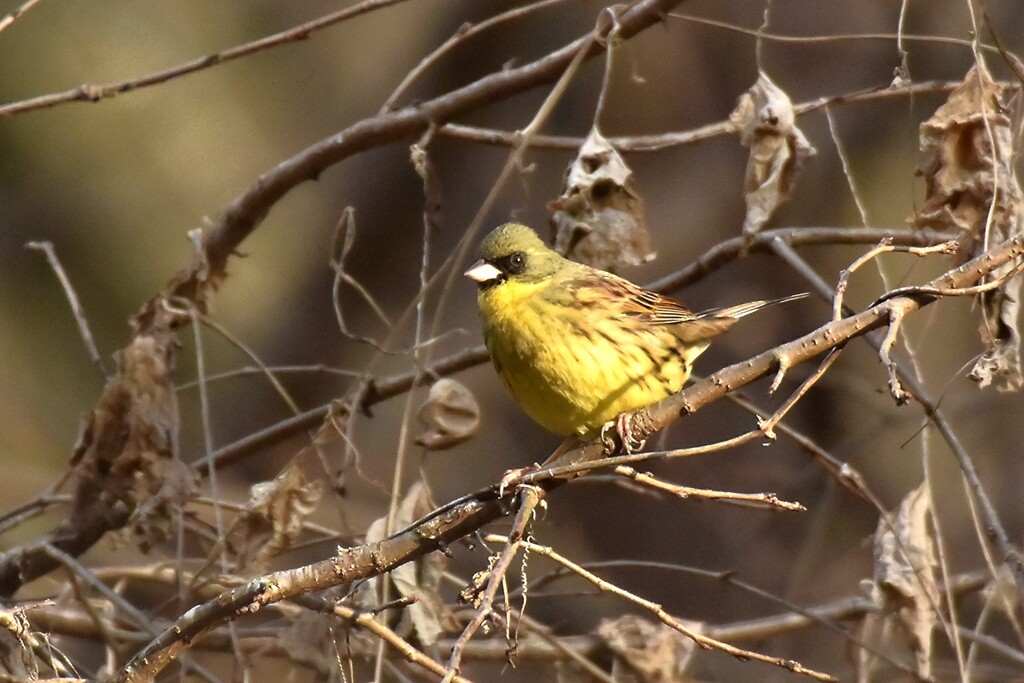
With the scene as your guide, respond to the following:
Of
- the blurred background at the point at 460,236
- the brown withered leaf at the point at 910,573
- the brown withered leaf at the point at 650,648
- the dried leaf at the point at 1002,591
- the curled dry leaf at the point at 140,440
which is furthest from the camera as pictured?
the blurred background at the point at 460,236

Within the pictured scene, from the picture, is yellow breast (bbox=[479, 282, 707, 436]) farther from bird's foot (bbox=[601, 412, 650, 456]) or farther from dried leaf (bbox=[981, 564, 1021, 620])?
dried leaf (bbox=[981, 564, 1021, 620])

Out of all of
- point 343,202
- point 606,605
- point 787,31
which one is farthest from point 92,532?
point 787,31

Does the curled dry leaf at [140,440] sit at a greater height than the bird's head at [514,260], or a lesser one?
lesser

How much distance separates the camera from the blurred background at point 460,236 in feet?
23.3

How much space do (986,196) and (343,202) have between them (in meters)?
5.64

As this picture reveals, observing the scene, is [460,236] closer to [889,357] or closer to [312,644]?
[312,644]

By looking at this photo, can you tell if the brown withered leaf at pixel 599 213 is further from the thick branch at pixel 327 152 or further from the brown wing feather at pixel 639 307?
the thick branch at pixel 327 152

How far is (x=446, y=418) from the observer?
344cm

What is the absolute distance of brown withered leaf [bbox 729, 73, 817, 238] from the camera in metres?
3.43

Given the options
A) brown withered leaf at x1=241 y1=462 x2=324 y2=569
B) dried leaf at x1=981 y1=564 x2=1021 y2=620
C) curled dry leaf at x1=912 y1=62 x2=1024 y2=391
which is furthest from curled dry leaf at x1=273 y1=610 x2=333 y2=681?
curled dry leaf at x1=912 y1=62 x2=1024 y2=391

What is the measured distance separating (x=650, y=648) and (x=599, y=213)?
4.09 feet

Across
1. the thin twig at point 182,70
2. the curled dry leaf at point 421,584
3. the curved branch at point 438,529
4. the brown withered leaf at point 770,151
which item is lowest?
the curled dry leaf at point 421,584

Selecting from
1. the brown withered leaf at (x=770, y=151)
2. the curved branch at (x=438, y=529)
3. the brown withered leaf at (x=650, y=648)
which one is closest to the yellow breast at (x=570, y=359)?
the brown withered leaf at (x=770, y=151)

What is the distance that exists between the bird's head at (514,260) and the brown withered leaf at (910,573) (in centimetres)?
120
